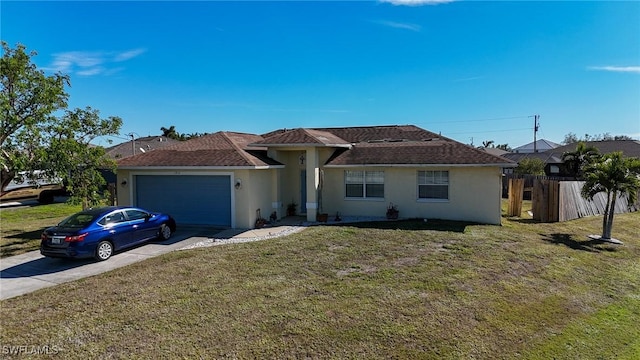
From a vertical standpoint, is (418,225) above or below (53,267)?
above

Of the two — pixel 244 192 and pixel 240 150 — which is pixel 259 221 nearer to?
pixel 244 192

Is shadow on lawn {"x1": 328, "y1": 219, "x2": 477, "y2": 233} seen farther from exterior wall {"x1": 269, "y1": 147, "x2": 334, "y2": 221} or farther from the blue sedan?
the blue sedan

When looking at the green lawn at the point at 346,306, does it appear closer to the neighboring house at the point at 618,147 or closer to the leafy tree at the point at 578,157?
the leafy tree at the point at 578,157

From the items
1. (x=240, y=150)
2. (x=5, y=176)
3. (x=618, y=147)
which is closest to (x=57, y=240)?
(x=5, y=176)

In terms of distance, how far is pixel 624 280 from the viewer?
9641 mm

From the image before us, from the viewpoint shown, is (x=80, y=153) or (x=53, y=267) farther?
(x=80, y=153)

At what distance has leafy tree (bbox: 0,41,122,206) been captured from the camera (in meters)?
11.2

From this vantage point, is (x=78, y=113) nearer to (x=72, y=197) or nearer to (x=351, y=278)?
(x=72, y=197)

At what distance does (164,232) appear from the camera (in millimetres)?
13000

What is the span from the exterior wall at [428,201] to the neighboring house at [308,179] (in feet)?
0.13

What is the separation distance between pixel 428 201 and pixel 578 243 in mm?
5794

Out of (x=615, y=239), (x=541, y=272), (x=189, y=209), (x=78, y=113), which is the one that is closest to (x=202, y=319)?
(x=541, y=272)

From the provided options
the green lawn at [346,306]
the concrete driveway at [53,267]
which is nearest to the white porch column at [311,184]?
the green lawn at [346,306]

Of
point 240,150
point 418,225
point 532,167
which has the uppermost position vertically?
point 240,150
